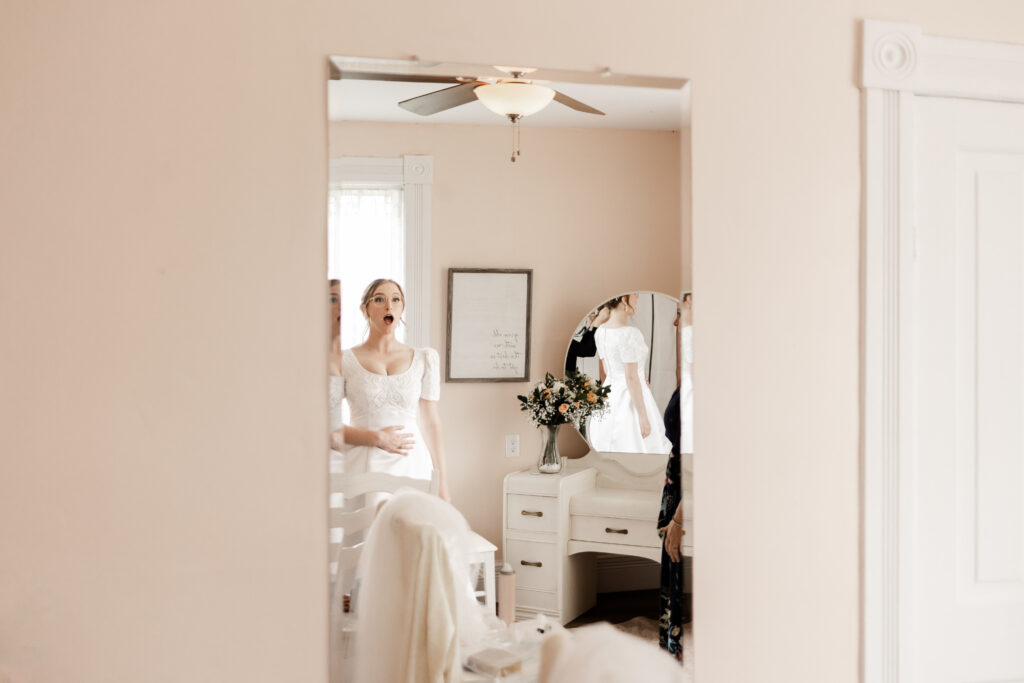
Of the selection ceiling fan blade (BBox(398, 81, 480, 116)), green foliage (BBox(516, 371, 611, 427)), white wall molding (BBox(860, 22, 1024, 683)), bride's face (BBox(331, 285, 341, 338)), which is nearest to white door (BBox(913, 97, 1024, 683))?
white wall molding (BBox(860, 22, 1024, 683))

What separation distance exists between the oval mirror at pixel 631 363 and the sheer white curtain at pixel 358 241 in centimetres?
39

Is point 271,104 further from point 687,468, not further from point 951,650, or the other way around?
point 951,650

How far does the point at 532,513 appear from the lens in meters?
1.48

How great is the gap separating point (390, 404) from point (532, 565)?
405 millimetres

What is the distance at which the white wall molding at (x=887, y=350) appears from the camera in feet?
5.19

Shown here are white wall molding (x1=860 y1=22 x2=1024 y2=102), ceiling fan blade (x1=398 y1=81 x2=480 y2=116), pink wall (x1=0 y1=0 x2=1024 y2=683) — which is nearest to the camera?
pink wall (x1=0 y1=0 x2=1024 y2=683)

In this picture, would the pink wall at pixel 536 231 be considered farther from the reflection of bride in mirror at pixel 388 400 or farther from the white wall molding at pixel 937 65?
the white wall molding at pixel 937 65

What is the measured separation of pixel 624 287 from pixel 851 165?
0.55 m

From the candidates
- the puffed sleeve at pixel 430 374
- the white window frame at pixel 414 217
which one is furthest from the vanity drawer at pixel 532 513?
the white window frame at pixel 414 217

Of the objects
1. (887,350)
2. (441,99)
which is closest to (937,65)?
(887,350)

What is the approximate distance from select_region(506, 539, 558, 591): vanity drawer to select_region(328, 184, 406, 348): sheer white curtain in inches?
19.2

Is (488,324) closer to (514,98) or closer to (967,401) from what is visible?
(514,98)

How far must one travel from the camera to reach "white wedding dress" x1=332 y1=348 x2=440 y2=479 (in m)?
1.39

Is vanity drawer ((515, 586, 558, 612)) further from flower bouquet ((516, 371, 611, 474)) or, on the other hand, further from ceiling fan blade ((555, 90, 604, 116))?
ceiling fan blade ((555, 90, 604, 116))
